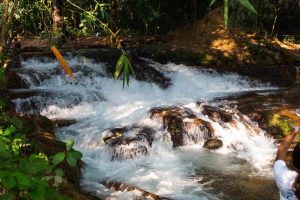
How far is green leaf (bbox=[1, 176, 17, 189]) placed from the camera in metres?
1.67

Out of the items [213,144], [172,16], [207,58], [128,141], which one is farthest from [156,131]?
Answer: [172,16]

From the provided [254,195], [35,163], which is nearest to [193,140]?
[254,195]

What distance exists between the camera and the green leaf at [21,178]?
1.68m

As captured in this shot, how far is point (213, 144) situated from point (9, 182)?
21.2ft

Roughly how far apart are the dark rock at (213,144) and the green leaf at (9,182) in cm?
640

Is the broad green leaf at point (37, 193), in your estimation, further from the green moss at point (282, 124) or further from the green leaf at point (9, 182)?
the green moss at point (282, 124)

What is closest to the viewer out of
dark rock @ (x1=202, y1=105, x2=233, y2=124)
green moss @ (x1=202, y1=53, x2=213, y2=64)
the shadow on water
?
the shadow on water

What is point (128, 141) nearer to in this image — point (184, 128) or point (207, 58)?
point (184, 128)

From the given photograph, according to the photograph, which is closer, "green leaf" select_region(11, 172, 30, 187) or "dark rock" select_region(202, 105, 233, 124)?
"green leaf" select_region(11, 172, 30, 187)

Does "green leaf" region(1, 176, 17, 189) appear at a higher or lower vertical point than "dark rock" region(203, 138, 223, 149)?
higher

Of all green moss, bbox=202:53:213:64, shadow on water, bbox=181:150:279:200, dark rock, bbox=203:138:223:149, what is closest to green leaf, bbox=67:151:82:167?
shadow on water, bbox=181:150:279:200

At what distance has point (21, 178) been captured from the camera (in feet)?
5.53

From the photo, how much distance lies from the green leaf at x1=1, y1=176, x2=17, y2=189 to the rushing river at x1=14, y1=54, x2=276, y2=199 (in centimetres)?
398

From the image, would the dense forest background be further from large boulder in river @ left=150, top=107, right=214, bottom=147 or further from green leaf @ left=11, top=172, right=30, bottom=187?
green leaf @ left=11, top=172, right=30, bottom=187
